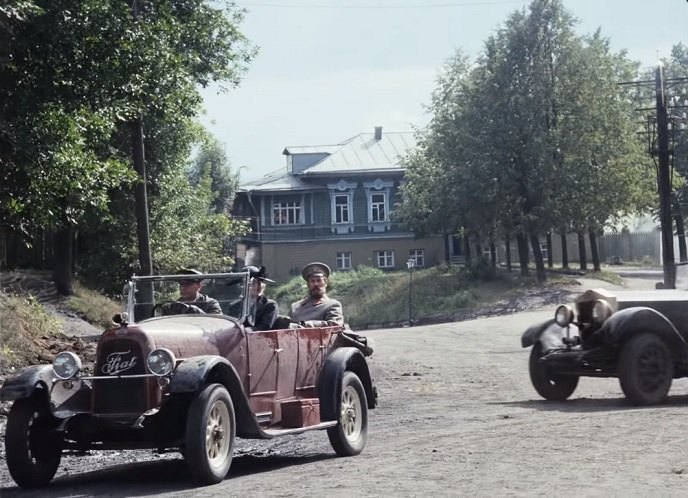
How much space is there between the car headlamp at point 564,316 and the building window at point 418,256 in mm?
59949

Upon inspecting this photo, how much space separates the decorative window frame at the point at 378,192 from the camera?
3027 inches

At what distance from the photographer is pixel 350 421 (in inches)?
470

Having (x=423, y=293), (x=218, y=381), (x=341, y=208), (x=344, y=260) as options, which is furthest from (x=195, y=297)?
(x=341, y=208)

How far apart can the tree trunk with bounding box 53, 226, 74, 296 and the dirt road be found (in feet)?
67.8

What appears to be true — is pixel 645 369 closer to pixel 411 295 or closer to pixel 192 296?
pixel 192 296

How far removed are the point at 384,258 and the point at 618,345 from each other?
200 ft

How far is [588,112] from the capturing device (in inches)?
2143

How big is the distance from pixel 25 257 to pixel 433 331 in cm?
1619

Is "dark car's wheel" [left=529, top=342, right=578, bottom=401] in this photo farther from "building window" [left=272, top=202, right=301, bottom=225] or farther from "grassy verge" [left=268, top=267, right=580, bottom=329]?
"building window" [left=272, top=202, right=301, bottom=225]

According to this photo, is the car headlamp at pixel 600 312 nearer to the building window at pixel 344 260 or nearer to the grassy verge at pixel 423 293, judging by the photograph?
the grassy verge at pixel 423 293

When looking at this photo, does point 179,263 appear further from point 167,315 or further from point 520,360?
point 167,315

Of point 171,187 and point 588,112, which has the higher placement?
point 588,112

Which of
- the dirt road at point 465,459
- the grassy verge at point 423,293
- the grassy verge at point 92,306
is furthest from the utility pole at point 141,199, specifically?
the grassy verge at point 423,293

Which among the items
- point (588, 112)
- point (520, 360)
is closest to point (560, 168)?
point (588, 112)
